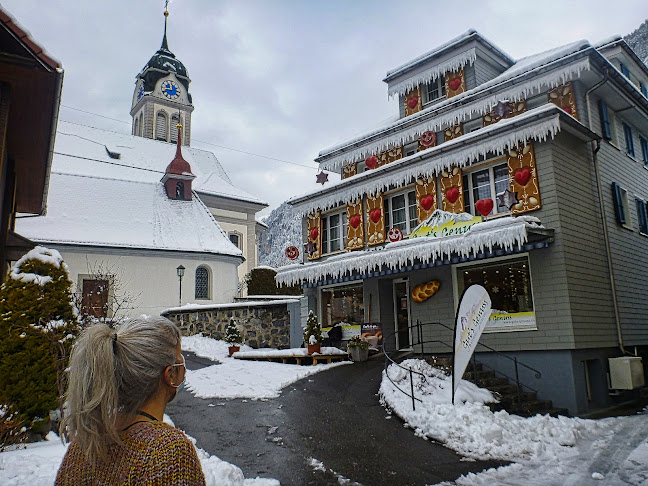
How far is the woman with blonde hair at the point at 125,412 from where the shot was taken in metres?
1.86

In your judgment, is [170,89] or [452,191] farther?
[170,89]

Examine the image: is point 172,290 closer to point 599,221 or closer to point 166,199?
point 166,199

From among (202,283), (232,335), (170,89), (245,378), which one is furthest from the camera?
(170,89)

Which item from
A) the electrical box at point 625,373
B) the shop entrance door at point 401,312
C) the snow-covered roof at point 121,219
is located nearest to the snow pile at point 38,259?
the shop entrance door at point 401,312

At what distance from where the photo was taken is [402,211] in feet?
57.6

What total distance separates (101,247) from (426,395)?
2132 cm

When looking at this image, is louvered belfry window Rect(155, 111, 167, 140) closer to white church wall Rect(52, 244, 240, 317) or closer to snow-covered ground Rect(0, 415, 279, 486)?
white church wall Rect(52, 244, 240, 317)

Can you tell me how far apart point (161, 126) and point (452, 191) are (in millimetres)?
44734

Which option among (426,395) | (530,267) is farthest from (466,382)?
(530,267)

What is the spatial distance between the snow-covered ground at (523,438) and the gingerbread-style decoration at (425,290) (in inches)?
147

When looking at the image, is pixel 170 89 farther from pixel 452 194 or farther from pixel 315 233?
pixel 452 194

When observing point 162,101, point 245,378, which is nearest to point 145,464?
point 245,378

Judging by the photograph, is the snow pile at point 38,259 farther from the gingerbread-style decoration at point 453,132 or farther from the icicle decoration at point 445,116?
the icicle decoration at point 445,116

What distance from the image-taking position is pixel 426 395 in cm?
1105
